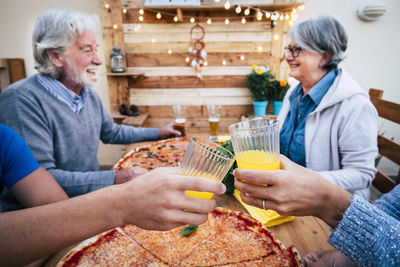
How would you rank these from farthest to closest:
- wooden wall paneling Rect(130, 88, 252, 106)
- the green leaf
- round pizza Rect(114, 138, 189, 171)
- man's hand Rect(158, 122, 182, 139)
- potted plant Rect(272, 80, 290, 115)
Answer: wooden wall paneling Rect(130, 88, 252, 106)
potted plant Rect(272, 80, 290, 115)
man's hand Rect(158, 122, 182, 139)
round pizza Rect(114, 138, 189, 171)
the green leaf

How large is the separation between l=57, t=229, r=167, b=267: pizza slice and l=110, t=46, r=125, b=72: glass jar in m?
2.90

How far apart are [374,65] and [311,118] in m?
2.79

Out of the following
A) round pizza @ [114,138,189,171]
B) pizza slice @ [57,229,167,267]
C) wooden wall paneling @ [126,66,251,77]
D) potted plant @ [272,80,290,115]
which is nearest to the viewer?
pizza slice @ [57,229,167,267]

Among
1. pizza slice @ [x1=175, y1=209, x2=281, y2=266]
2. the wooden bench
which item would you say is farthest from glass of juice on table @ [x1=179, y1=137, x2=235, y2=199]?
the wooden bench

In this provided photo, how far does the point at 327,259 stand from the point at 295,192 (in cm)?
37

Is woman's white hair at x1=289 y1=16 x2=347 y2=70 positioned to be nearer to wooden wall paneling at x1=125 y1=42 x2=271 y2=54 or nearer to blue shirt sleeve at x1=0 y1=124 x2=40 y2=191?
wooden wall paneling at x1=125 y1=42 x2=271 y2=54

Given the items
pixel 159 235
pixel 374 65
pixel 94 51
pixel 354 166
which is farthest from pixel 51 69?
pixel 374 65

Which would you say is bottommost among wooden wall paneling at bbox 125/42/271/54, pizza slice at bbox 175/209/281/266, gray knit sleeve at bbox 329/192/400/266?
pizza slice at bbox 175/209/281/266

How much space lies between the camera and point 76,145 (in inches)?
72.1

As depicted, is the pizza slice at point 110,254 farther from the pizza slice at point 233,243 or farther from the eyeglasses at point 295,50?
the eyeglasses at point 295,50

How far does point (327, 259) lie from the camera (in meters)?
0.88

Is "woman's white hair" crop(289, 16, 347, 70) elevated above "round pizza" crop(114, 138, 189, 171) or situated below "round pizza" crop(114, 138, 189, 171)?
above

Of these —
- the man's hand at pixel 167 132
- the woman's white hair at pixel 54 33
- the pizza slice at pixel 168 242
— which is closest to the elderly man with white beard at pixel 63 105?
the woman's white hair at pixel 54 33

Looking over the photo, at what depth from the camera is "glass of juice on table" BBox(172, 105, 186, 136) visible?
2305mm
